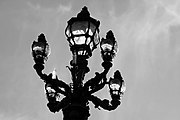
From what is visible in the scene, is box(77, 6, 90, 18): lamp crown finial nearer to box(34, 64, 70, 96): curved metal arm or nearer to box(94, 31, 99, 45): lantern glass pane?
box(94, 31, 99, 45): lantern glass pane

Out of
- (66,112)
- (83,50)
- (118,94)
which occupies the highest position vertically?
(83,50)

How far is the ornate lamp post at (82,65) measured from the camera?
8078 millimetres

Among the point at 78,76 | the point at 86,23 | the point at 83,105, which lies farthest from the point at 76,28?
the point at 83,105

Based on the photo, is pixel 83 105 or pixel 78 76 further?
pixel 78 76

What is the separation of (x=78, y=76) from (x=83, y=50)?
499 mm

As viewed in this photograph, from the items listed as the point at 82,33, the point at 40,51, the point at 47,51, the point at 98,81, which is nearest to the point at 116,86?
the point at 98,81

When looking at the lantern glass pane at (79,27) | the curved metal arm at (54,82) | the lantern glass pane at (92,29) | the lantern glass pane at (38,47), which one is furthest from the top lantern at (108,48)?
the lantern glass pane at (38,47)

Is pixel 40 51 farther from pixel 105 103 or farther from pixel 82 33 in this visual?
pixel 105 103

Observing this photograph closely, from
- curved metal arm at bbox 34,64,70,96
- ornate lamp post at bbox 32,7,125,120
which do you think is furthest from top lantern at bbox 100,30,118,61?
curved metal arm at bbox 34,64,70,96

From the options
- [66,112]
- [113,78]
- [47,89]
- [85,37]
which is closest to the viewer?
[66,112]

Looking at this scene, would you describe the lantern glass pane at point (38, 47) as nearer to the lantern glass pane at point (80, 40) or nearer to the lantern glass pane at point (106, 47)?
the lantern glass pane at point (80, 40)

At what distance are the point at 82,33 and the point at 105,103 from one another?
4.58 ft

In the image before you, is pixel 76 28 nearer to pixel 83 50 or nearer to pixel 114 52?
pixel 83 50

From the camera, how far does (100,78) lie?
27.5ft
